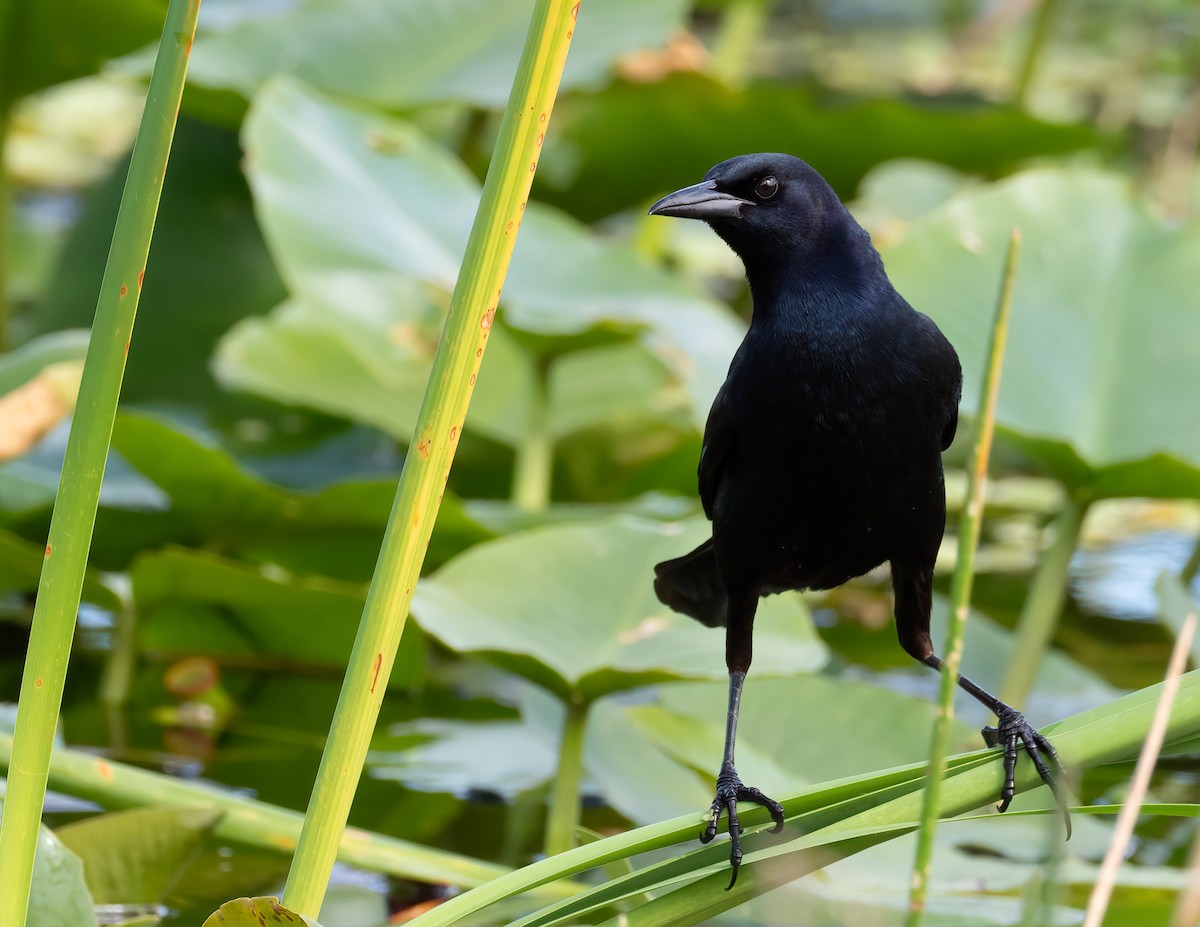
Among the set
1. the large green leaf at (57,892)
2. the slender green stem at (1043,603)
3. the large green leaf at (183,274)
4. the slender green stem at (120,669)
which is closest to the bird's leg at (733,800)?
the large green leaf at (57,892)

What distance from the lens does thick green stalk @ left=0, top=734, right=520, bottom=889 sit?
66.8 inches

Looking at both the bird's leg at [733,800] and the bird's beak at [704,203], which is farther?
the bird's beak at [704,203]

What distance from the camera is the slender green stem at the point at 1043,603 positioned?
2.40 metres

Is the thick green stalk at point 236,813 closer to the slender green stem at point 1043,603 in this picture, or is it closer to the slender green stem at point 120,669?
the slender green stem at point 120,669

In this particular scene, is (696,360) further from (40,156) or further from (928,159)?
(40,156)

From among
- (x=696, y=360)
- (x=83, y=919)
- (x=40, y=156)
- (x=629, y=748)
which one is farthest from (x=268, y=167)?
(x=40, y=156)

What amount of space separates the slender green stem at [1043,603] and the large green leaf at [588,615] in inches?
20.9

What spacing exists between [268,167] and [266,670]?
994 mm

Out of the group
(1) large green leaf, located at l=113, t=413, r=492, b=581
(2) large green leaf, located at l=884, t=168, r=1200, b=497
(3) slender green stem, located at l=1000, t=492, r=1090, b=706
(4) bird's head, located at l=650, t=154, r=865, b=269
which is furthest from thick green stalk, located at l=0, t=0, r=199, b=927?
(3) slender green stem, located at l=1000, t=492, r=1090, b=706

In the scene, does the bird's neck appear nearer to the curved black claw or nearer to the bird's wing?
the bird's wing

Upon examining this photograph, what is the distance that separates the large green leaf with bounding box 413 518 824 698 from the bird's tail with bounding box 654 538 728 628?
0.17 metres

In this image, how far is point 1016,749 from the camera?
4.17 feet

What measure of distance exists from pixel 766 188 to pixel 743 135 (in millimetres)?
2494

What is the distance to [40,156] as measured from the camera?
576cm
